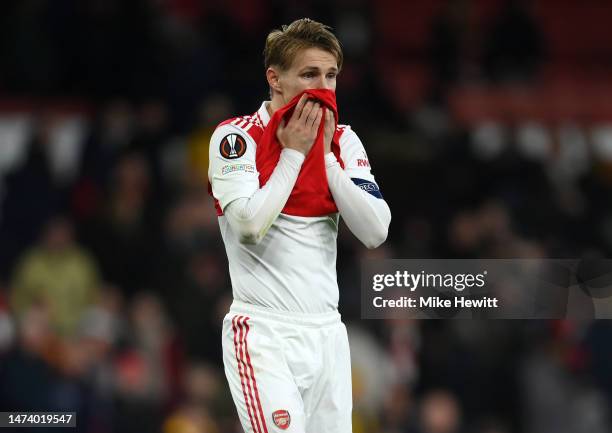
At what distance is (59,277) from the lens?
879 cm

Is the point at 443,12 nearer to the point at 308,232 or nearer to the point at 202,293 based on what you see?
the point at 202,293

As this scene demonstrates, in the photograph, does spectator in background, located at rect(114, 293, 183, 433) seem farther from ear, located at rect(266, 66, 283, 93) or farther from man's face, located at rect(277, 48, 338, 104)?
man's face, located at rect(277, 48, 338, 104)

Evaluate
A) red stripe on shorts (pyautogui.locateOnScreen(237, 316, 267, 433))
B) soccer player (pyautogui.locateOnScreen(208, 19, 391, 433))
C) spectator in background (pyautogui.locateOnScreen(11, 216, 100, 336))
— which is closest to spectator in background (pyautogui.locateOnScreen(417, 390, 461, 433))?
spectator in background (pyautogui.locateOnScreen(11, 216, 100, 336))

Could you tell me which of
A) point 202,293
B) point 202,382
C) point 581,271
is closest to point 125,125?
point 202,293

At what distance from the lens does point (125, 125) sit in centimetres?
981

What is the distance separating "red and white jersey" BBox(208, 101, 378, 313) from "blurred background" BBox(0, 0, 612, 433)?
304cm

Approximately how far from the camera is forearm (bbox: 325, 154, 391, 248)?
409 cm

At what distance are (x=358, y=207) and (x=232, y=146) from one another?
48cm

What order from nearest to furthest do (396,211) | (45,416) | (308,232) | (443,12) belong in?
(308,232) → (45,416) → (396,211) → (443,12)

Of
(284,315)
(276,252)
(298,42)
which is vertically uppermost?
(298,42)

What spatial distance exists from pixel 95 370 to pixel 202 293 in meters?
0.89

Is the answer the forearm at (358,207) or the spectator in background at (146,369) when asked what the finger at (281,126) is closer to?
the forearm at (358,207)

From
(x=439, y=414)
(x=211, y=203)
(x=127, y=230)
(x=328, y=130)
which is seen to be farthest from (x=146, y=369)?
(x=328, y=130)

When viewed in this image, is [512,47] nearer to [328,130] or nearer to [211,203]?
[211,203]
